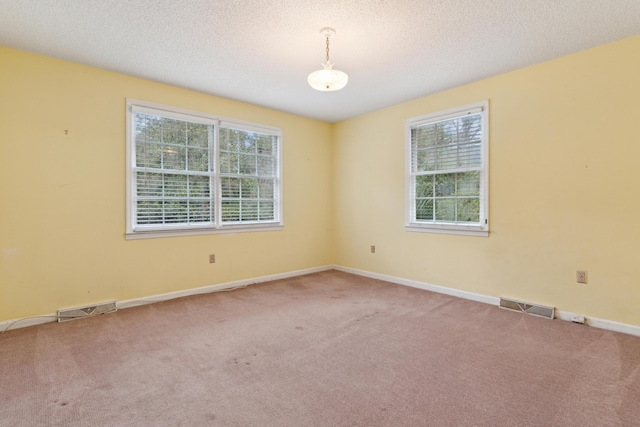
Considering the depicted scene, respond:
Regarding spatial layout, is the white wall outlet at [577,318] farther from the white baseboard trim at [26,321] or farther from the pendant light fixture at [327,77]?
the white baseboard trim at [26,321]

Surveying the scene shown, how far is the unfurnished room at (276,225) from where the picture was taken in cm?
196

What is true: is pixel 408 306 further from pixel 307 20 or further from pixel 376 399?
pixel 307 20

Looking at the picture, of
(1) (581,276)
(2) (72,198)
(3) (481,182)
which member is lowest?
(1) (581,276)

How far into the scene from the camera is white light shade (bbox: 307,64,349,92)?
2480 mm

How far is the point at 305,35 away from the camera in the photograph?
2621 mm

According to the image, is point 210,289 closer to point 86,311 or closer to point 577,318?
point 86,311

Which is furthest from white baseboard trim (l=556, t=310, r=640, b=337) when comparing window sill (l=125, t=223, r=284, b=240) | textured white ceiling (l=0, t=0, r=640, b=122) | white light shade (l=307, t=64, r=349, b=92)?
window sill (l=125, t=223, r=284, b=240)

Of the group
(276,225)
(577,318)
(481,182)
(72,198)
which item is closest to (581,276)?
(577,318)

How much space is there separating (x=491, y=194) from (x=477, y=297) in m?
1.22

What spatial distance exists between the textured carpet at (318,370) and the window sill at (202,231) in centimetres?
81

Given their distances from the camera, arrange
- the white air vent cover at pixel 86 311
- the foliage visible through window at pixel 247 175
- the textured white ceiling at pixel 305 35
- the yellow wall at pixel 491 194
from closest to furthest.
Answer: the textured white ceiling at pixel 305 35
the yellow wall at pixel 491 194
the white air vent cover at pixel 86 311
the foliage visible through window at pixel 247 175

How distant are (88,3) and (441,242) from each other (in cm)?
413

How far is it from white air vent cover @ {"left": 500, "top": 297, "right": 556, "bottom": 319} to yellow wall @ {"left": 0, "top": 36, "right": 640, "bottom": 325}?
0.07 metres

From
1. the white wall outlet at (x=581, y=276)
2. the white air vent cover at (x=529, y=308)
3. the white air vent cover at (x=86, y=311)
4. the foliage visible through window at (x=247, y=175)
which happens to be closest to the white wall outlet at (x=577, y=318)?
the white air vent cover at (x=529, y=308)
